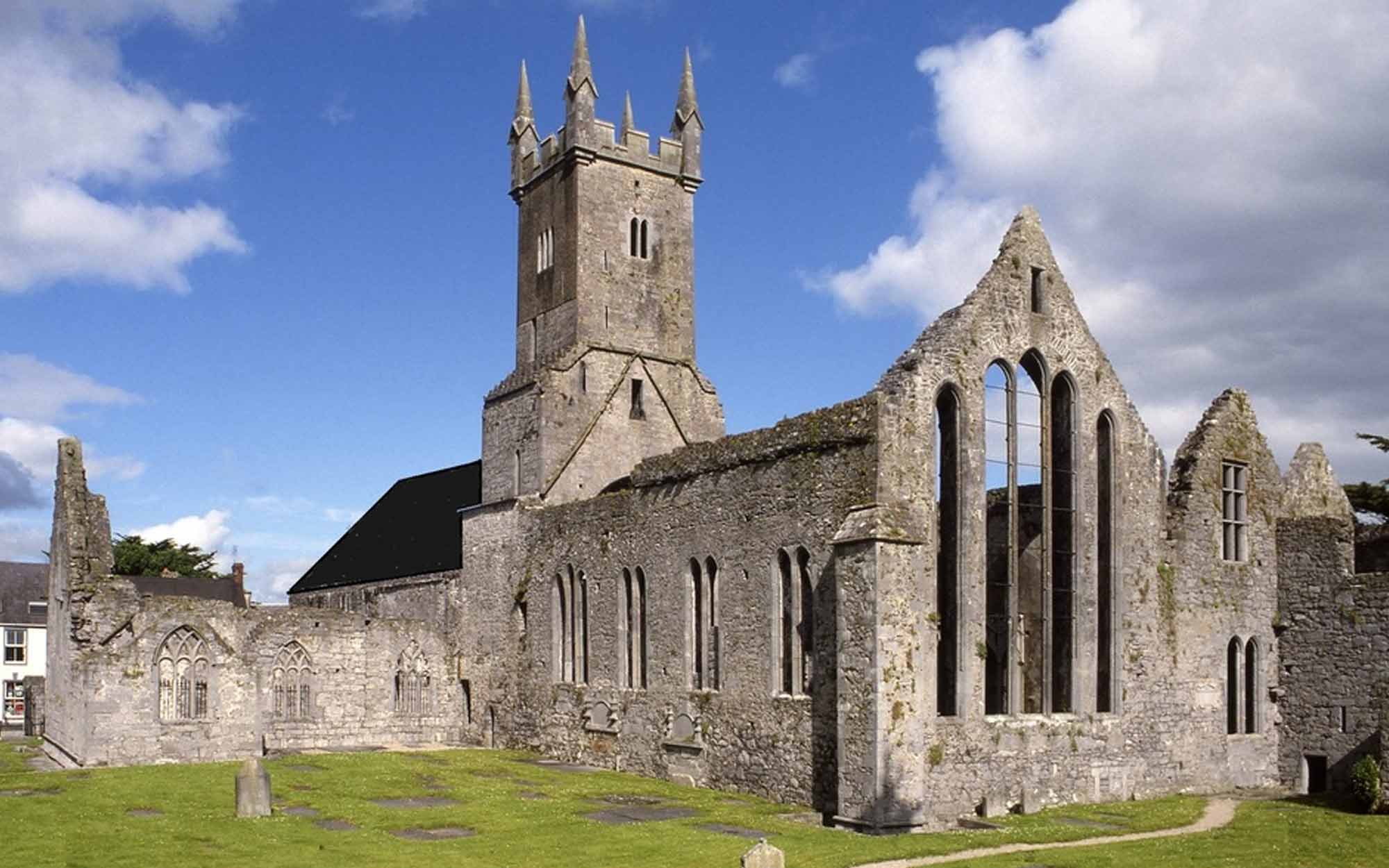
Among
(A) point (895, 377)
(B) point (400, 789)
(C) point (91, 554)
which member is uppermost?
(A) point (895, 377)

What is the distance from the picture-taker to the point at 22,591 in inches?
2822

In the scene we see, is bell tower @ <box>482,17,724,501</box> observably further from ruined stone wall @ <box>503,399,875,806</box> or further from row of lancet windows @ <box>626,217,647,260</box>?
ruined stone wall @ <box>503,399,875,806</box>

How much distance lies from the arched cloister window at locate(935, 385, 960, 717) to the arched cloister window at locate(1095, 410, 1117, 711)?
11.7 ft

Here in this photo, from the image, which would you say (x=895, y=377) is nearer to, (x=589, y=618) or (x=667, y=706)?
(x=667, y=706)

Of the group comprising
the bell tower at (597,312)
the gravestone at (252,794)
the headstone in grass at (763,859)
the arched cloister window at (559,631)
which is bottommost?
the gravestone at (252,794)

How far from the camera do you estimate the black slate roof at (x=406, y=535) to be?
42.7 meters

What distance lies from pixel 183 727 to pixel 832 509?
57.8 feet

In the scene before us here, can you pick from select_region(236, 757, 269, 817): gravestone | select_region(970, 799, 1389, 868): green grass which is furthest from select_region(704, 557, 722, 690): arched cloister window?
select_region(970, 799, 1389, 868): green grass

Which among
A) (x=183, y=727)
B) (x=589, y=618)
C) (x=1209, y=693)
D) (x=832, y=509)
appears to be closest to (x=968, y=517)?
(x=832, y=509)

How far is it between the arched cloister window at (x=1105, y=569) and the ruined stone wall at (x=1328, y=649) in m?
4.86

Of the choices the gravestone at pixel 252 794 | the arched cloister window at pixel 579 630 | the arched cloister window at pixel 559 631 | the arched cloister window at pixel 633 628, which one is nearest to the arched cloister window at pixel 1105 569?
the arched cloister window at pixel 633 628

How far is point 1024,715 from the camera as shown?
2534 centimetres

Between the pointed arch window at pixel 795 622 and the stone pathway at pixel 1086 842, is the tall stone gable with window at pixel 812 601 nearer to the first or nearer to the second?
the pointed arch window at pixel 795 622

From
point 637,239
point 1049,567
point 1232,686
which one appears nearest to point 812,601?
point 1049,567
